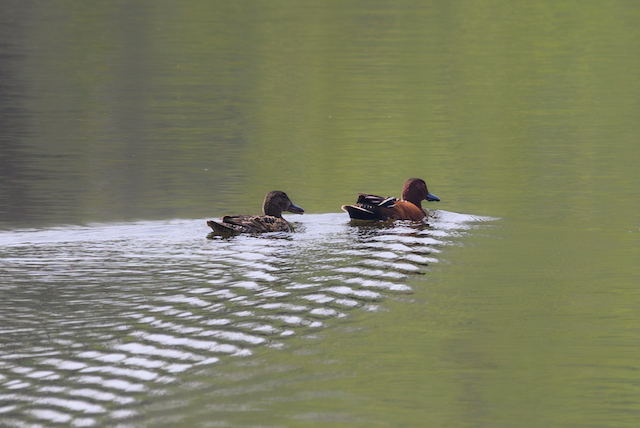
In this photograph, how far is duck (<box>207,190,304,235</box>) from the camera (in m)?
10.6

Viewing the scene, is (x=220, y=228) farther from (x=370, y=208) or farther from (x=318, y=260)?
(x=370, y=208)

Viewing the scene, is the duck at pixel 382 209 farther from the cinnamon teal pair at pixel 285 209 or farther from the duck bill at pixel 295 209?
the duck bill at pixel 295 209

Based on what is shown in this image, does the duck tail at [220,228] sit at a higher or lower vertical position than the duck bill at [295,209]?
lower

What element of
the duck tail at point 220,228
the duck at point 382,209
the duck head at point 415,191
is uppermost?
the duck head at point 415,191

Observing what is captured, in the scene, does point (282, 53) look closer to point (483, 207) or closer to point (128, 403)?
point (483, 207)

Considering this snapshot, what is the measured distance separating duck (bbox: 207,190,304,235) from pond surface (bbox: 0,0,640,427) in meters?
0.28

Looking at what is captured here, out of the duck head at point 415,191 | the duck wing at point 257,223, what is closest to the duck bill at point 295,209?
the duck wing at point 257,223

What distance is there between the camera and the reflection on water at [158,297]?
223 inches

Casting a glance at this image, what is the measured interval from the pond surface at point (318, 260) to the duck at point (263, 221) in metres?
0.28

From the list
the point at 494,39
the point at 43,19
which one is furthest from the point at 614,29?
the point at 43,19

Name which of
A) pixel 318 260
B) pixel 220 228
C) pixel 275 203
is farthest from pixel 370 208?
pixel 318 260

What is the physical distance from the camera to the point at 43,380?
566cm

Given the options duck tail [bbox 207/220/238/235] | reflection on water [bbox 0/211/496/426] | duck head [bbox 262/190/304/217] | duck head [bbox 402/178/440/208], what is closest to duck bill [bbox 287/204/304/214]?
duck head [bbox 262/190/304/217]

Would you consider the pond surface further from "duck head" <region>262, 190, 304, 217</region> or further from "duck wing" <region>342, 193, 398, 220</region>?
"duck head" <region>262, 190, 304, 217</region>
